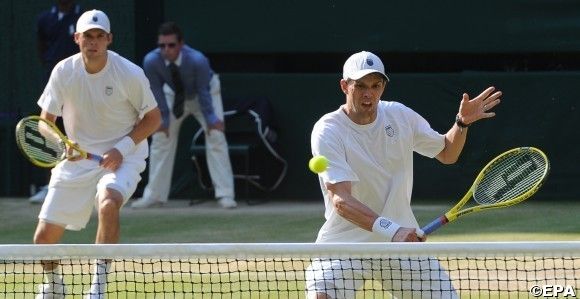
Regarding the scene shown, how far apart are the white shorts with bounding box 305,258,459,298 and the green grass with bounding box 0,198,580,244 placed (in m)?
4.01

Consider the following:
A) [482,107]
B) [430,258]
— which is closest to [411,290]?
[430,258]

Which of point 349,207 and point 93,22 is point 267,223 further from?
point 349,207

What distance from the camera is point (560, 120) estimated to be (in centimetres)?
1195

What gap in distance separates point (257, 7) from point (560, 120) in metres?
3.05

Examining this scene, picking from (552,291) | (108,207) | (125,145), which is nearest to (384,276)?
(552,291)

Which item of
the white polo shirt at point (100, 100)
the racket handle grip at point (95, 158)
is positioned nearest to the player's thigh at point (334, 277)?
the racket handle grip at point (95, 158)

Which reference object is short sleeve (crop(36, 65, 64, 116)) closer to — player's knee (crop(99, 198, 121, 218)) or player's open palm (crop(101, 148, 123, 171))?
player's open palm (crop(101, 148, 123, 171))

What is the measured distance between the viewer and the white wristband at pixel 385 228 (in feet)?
17.8

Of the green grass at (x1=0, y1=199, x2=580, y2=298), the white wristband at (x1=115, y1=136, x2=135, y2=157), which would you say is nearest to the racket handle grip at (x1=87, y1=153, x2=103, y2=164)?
the white wristband at (x1=115, y1=136, x2=135, y2=157)

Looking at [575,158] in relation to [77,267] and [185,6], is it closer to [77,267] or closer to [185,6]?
[185,6]

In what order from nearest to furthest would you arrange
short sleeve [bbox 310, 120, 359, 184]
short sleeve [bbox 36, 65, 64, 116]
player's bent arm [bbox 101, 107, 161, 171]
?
short sleeve [bbox 310, 120, 359, 184]
player's bent arm [bbox 101, 107, 161, 171]
short sleeve [bbox 36, 65, 64, 116]

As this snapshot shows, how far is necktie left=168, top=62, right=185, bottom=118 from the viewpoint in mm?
11734

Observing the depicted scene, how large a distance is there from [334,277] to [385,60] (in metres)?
7.51

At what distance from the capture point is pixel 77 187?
762cm
